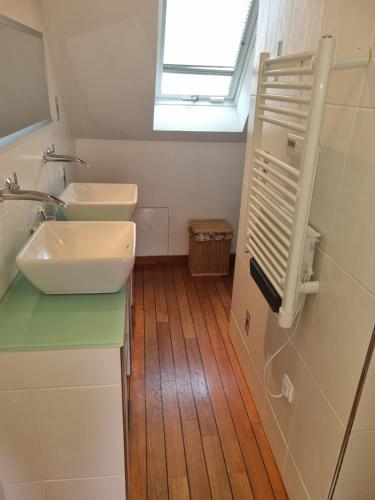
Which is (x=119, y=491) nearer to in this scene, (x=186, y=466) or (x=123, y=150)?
(x=186, y=466)

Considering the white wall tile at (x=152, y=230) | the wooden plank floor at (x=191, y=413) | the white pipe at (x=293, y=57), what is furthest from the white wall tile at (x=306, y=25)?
the white wall tile at (x=152, y=230)

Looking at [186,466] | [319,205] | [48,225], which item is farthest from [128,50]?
[186,466]

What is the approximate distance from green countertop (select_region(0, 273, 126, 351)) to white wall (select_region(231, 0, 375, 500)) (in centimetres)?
67

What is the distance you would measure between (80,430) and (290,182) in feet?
3.51

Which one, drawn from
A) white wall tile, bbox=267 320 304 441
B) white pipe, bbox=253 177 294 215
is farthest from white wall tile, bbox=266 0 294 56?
white wall tile, bbox=267 320 304 441

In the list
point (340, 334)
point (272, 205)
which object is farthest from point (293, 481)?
point (272, 205)

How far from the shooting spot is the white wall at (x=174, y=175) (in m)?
3.06

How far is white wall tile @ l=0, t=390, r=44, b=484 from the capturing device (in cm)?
120

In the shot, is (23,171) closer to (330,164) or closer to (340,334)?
(330,164)

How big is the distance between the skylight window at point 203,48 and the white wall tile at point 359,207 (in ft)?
6.37

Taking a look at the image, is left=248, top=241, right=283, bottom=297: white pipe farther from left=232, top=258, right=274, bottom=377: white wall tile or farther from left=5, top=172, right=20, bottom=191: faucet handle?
left=5, top=172, right=20, bottom=191: faucet handle

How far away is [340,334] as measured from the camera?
3.83 ft

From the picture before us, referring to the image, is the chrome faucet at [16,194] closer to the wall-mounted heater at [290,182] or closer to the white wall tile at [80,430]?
the white wall tile at [80,430]

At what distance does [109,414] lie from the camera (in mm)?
1263
